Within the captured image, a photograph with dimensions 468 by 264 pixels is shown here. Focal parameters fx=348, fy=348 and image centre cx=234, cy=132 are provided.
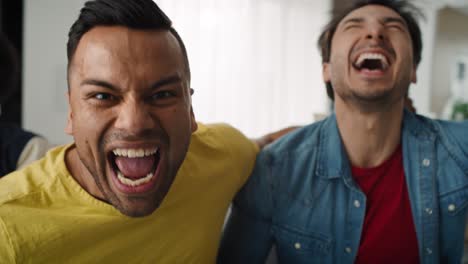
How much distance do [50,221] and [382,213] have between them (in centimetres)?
89

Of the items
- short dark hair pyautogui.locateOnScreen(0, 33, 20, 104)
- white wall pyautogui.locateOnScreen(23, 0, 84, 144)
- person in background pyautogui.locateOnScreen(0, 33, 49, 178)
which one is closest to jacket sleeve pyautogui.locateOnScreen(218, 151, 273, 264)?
person in background pyautogui.locateOnScreen(0, 33, 49, 178)

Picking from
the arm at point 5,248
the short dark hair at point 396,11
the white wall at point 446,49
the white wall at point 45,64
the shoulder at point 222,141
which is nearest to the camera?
the arm at point 5,248

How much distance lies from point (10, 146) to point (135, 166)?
704mm

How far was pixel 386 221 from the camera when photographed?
1.03m

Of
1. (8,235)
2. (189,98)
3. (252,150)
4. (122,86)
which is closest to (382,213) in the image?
(252,150)

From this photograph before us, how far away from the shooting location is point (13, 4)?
2074mm

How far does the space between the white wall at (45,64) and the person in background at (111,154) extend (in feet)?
5.60

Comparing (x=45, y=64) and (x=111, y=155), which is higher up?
(x=45, y=64)

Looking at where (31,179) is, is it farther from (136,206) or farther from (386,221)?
(386,221)

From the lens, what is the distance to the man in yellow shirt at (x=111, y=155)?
617 millimetres

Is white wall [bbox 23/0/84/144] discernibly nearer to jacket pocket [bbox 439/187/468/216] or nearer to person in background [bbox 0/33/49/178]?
person in background [bbox 0/33/49/178]

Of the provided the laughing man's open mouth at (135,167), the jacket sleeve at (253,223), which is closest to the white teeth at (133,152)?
the laughing man's open mouth at (135,167)

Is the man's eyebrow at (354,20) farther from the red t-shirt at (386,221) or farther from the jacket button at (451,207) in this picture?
the jacket button at (451,207)

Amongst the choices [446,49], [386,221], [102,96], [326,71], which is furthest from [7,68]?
[446,49]
